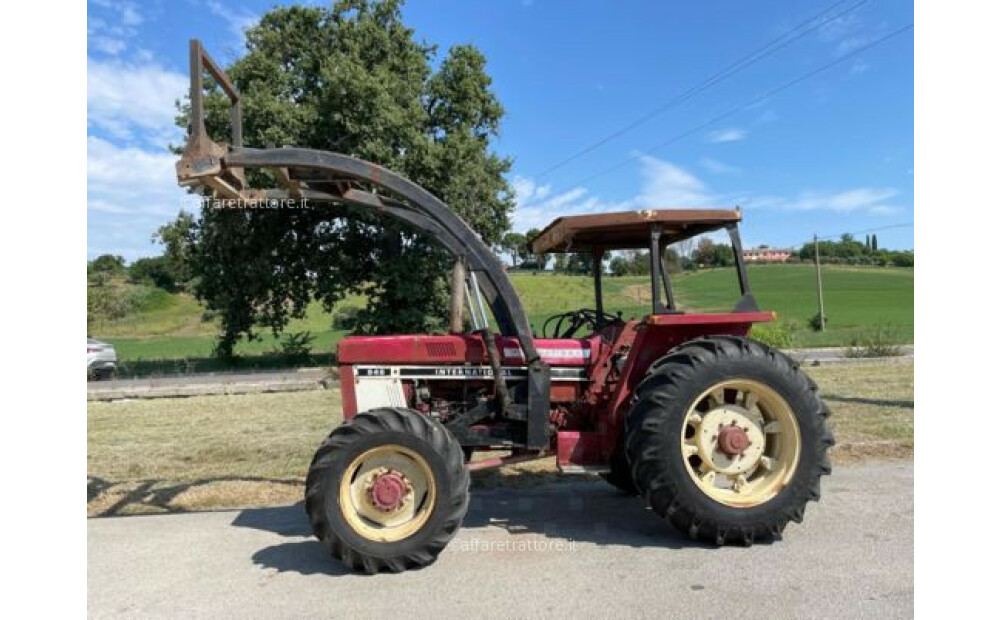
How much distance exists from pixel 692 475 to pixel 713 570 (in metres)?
0.60

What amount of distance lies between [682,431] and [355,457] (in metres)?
2.01

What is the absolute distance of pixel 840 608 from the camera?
10.5 feet

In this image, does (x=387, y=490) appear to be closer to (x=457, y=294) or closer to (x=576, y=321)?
(x=457, y=294)

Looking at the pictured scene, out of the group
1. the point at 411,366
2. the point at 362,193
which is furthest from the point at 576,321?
the point at 362,193

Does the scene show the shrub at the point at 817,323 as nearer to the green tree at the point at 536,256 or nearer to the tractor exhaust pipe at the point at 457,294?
the green tree at the point at 536,256

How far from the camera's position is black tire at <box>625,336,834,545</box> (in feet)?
13.3

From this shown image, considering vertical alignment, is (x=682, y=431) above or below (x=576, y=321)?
below

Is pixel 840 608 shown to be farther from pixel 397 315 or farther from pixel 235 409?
pixel 397 315

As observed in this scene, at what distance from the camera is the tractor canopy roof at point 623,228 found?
14.8ft

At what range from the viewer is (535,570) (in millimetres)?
3783

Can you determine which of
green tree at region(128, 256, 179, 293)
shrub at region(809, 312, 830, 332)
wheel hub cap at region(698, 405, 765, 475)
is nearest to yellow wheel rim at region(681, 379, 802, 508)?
wheel hub cap at region(698, 405, 765, 475)

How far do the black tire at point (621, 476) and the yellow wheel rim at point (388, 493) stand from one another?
155 cm

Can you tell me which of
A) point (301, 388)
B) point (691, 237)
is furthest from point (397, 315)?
point (691, 237)

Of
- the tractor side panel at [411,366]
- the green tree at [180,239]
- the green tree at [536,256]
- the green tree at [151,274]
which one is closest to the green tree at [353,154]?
the green tree at [180,239]
